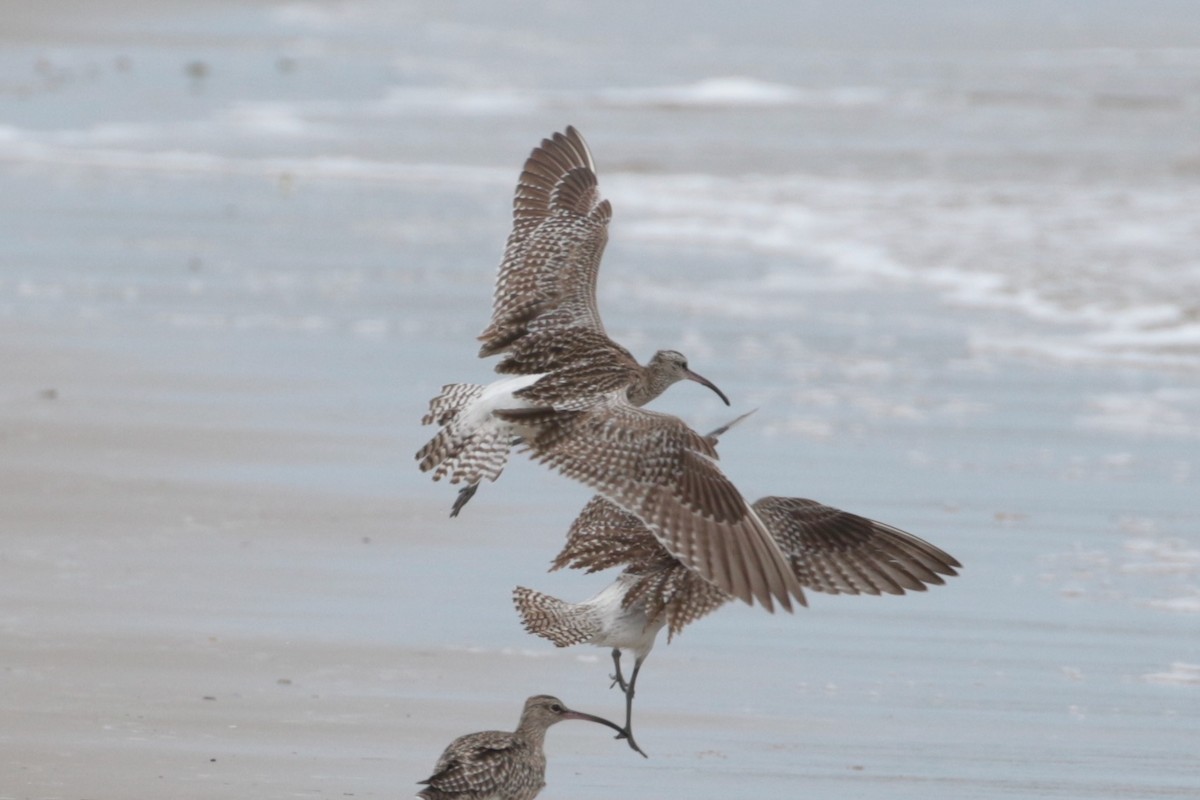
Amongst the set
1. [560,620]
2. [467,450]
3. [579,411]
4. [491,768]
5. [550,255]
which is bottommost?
[491,768]

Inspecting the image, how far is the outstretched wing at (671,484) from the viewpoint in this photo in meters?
5.25

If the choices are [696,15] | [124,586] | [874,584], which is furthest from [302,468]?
[696,15]

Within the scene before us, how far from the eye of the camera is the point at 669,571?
18.2ft

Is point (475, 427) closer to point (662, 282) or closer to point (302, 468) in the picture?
point (302, 468)

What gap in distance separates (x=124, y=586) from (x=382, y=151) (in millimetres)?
11576

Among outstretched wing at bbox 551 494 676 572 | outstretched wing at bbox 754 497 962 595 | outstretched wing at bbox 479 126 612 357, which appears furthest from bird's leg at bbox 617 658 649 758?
outstretched wing at bbox 479 126 612 357

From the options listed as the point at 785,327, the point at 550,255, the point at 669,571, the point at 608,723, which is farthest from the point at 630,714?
the point at 785,327

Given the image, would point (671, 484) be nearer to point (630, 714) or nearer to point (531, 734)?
point (630, 714)

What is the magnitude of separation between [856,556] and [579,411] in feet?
2.76

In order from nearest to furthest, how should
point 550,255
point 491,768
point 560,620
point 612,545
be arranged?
Result: point 491,768, point 560,620, point 612,545, point 550,255

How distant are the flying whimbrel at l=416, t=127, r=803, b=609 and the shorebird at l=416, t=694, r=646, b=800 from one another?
0.62 metres

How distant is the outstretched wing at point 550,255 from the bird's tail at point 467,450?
0.75 metres

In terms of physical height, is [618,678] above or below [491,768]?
above

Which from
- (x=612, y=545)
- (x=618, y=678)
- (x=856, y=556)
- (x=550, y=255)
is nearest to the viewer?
(x=618, y=678)
